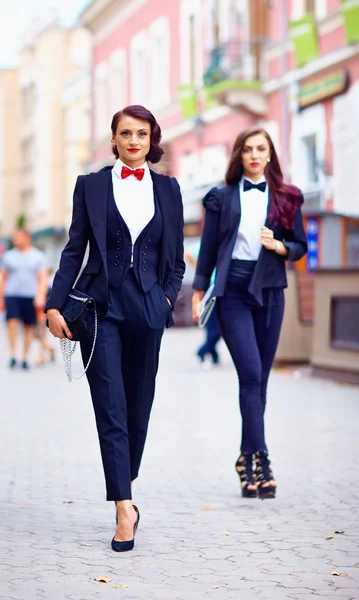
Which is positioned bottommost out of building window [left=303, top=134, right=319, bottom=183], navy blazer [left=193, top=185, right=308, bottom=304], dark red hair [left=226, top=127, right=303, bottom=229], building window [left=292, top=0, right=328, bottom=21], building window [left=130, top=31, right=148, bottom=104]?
navy blazer [left=193, top=185, right=308, bottom=304]

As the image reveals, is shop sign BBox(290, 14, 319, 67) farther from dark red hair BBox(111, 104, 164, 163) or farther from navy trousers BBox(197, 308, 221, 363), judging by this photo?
dark red hair BBox(111, 104, 164, 163)

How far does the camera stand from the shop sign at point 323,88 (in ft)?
69.0

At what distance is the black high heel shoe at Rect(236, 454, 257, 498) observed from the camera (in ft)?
21.7

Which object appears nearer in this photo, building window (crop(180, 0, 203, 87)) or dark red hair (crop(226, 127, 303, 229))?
dark red hair (crop(226, 127, 303, 229))

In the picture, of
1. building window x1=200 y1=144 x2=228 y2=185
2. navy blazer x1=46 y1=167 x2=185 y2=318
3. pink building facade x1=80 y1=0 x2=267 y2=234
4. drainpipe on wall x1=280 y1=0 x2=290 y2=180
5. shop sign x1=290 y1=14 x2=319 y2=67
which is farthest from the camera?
building window x1=200 y1=144 x2=228 y2=185

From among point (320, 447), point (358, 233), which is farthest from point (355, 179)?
point (320, 447)

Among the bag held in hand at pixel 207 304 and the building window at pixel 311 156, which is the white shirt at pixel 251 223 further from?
the building window at pixel 311 156

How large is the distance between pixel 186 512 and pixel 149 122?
6.23 feet

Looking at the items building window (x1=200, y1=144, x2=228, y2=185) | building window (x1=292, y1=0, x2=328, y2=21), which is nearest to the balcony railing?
building window (x1=292, y1=0, x2=328, y2=21)

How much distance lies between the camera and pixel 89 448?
8.53m

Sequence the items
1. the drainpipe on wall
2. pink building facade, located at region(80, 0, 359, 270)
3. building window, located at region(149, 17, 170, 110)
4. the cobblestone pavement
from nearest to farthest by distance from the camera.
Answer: the cobblestone pavement < pink building facade, located at region(80, 0, 359, 270) < the drainpipe on wall < building window, located at region(149, 17, 170, 110)

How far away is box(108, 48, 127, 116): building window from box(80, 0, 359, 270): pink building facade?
1.59 ft

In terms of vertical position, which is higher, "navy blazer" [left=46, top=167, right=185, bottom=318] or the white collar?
the white collar

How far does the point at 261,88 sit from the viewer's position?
82.5 ft
